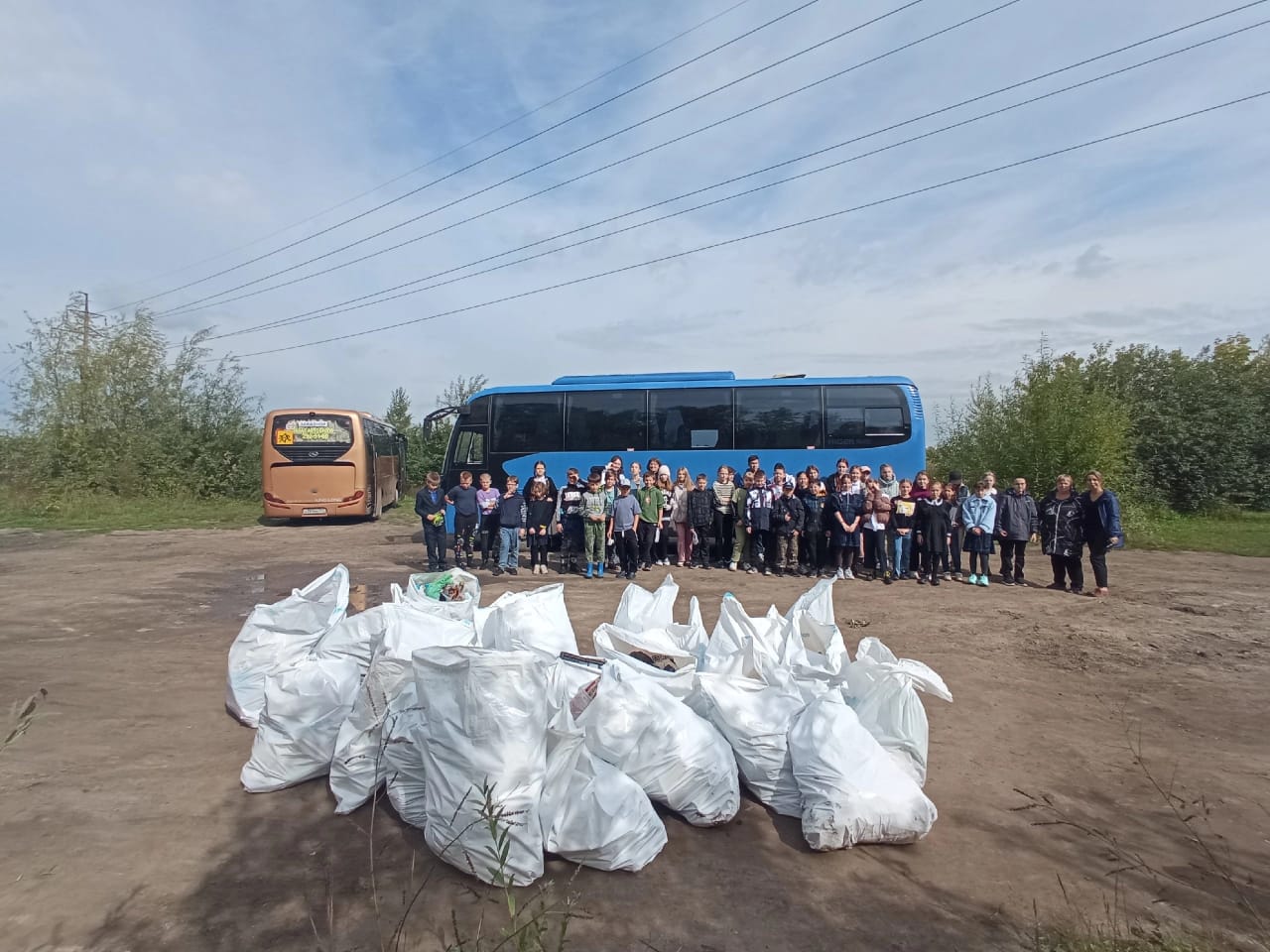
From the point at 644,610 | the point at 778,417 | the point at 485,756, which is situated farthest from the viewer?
the point at 778,417

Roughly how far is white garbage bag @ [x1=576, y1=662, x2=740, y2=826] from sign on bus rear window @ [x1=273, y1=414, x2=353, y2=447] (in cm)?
1630

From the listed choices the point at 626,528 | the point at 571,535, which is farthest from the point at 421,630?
the point at 571,535

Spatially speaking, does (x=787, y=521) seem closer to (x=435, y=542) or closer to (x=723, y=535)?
(x=723, y=535)

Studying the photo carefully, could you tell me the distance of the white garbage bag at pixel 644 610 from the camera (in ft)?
16.5

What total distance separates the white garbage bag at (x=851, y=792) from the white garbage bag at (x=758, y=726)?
199 mm

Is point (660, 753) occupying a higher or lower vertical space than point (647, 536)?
lower

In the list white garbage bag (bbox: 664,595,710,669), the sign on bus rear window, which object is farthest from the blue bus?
white garbage bag (bbox: 664,595,710,669)

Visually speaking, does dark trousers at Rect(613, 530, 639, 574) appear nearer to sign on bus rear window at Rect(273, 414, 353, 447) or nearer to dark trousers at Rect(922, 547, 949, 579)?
dark trousers at Rect(922, 547, 949, 579)

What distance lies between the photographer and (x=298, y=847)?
126 inches

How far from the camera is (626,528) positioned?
10.6 metres

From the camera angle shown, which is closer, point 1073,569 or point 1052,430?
point 1073,569

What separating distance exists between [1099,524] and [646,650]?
6.97 metres

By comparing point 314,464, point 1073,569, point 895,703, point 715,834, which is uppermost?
point 314,464

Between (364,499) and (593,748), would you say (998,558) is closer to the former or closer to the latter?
(593,748)
